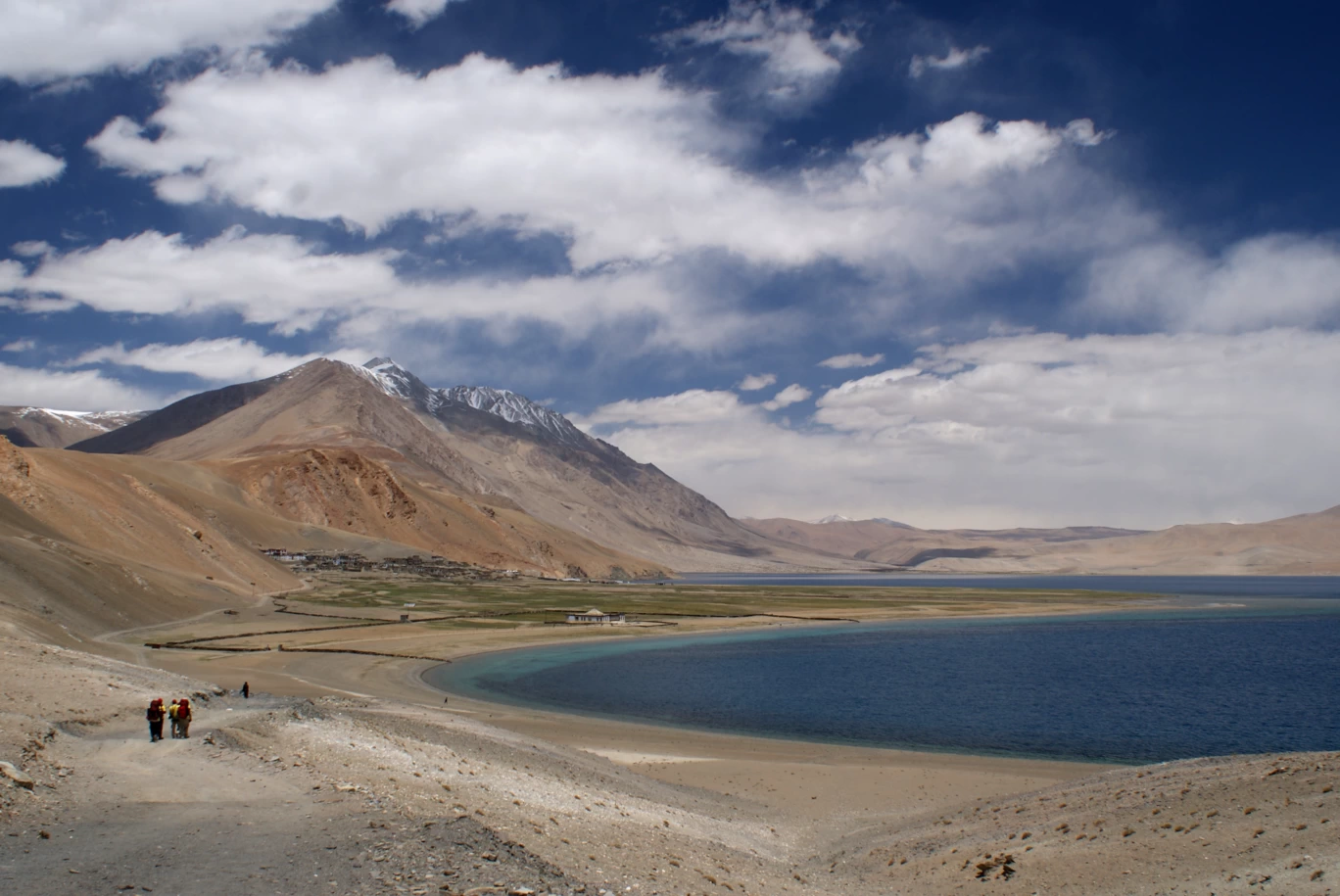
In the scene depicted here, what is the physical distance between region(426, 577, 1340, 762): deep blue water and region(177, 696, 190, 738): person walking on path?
2138cm

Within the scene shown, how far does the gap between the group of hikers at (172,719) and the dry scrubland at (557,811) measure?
0.59 m

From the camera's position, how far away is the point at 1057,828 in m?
16.9

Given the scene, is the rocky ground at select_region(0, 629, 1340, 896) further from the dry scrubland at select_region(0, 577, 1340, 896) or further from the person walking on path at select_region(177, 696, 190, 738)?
the person walking on path at select_region(177, 696, 190, 738)

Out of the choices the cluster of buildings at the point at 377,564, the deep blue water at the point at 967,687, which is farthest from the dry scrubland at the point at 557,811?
the cluster of buildings at the point at 377,564

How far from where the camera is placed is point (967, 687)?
48.5 m

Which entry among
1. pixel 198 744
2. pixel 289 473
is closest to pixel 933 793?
pixel 198 744

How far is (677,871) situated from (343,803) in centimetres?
578

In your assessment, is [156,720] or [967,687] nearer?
[156,720]

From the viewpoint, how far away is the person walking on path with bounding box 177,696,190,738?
20.2m

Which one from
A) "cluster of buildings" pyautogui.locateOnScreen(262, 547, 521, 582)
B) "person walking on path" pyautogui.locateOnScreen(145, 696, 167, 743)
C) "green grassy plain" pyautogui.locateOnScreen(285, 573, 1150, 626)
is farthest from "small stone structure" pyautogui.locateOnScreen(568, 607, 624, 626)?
"person walking on path" pyautogui.locateOnScreen(145, 696, 167, 743)

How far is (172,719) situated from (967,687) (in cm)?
3997

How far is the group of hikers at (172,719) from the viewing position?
65.2 ft

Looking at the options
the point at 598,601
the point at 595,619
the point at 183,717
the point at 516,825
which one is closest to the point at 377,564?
the point at 598,601

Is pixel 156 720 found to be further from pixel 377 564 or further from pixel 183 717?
pixel 377 564
